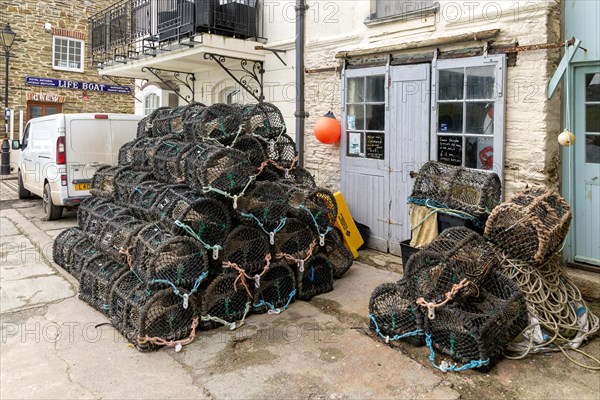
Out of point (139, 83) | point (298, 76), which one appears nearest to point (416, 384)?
point (298, 76)

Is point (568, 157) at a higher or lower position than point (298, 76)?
lower

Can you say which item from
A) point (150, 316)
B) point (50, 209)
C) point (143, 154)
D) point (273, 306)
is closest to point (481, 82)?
point (273, 306)

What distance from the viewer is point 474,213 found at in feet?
15.2

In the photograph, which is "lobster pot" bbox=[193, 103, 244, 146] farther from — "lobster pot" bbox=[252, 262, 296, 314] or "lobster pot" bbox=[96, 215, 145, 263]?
"lobster pot" bbox=[252, 262, 296, 314]

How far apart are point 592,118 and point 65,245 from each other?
6.58 metres

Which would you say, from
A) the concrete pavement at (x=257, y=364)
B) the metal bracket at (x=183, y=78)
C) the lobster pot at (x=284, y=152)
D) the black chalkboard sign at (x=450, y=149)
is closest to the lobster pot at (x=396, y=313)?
the concrete pavement at (x=257, y=364)

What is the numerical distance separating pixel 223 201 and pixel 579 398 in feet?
10.9

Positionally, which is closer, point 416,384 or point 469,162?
point 416,384

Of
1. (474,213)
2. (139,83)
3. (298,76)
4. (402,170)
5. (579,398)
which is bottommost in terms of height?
(579,398)

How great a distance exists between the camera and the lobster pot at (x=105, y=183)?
6.29m

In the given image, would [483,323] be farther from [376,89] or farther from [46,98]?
[46,98]

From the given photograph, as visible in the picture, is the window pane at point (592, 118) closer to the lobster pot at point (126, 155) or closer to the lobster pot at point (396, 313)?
the lobster pot at point (396, 313)

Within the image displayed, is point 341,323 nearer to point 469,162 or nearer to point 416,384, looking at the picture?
point 416,384

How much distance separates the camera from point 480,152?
5727 millimetres
